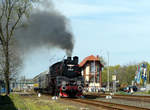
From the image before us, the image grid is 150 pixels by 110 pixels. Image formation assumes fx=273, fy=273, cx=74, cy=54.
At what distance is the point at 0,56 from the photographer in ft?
142

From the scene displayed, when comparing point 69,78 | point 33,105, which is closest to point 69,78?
point 69,78

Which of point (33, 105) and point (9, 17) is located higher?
point (9, 17)

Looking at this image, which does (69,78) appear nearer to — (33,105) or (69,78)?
(69,78)

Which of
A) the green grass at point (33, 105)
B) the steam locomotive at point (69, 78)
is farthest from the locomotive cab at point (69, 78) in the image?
the green grass at point (33, 105)

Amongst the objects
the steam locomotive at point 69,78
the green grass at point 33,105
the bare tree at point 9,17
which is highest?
the bare tree at point 9,17

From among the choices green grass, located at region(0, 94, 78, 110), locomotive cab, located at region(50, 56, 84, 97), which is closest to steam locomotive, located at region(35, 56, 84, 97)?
locomotive cab, located at region(50, 56, 84, 97)

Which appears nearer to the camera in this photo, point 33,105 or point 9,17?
point 33,105

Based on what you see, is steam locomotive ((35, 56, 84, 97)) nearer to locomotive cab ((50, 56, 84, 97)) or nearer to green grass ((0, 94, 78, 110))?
locomotive cab ((50, 56, 84, 97))

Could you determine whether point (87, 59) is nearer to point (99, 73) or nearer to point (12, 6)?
point (99, 73)

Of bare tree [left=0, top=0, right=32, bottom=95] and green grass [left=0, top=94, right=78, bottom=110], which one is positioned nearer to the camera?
green grass [left=0, top=94, right=78, bottom=110]

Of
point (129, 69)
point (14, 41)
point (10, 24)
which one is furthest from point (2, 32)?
point (129, 69)

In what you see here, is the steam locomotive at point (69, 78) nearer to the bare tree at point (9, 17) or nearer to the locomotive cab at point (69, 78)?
the locomotive cab at point (69, 78)

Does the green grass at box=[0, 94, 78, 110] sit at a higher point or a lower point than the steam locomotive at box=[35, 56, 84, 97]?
lower

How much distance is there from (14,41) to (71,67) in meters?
14.0
